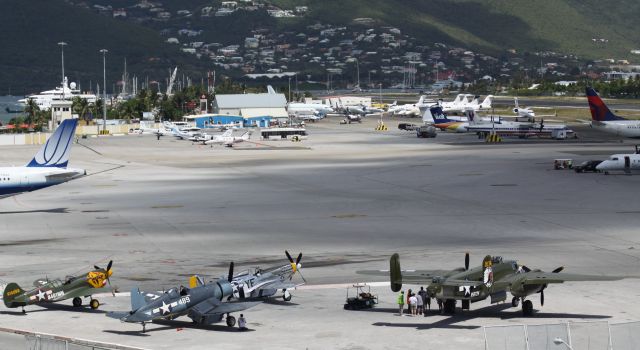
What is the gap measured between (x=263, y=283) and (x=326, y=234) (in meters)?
29.7

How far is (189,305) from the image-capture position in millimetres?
54844

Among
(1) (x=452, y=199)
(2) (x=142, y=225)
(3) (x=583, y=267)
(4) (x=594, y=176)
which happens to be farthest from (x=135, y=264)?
(4) (x=594, y=176)

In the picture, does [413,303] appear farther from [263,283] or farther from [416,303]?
[263,283]

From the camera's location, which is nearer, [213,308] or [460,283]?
[213,308]

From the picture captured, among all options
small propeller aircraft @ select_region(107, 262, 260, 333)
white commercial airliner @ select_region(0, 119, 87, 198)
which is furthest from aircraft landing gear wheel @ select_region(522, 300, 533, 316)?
white commercial airliner @ select_region(0, 119, 87, 198)

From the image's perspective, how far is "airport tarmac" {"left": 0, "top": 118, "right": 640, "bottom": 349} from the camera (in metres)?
55.6

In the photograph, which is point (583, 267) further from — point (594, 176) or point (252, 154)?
point (252, 154)

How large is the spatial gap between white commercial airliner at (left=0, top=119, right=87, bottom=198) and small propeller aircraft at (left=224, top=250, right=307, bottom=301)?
146 feet

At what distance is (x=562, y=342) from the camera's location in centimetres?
4350

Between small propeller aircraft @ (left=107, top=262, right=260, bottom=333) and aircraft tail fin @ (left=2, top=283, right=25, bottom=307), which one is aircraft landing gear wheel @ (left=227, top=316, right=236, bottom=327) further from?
aircraft tail fin @ (left=2, top=283, right=25, bottom=307)

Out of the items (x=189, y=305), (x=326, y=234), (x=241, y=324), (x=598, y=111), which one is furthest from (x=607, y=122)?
(x=189, y=305)

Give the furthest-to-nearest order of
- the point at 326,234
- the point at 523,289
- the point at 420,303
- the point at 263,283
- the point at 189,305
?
the point at 326,234 → the point at 263,283 → the point at 420,303 → the point at 523,289 → the point at 189,305

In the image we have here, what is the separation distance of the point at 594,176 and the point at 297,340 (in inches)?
3483

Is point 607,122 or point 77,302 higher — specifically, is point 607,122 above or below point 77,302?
above
